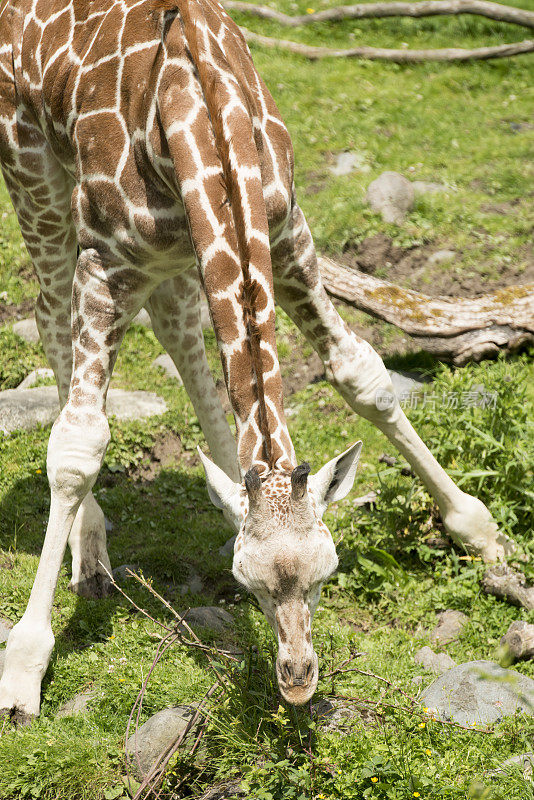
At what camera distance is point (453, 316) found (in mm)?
7098

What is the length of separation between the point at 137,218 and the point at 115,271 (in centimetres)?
32

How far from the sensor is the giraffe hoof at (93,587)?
5277 millimetres

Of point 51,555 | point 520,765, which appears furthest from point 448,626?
point 51,555

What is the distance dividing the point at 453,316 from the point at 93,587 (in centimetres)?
366

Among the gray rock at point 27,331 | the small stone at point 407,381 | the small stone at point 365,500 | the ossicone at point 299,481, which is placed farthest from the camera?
the gray rock at point 27,331

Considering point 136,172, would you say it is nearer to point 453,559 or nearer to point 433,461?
point 433,461

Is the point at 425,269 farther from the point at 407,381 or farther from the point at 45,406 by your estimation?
the point at 45,406

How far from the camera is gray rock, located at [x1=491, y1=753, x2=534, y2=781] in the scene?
363 cm

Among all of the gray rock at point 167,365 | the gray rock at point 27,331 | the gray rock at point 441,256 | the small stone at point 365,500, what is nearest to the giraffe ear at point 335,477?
the small stone at point 365,500

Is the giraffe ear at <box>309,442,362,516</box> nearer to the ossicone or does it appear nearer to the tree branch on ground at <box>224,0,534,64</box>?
the ossicone

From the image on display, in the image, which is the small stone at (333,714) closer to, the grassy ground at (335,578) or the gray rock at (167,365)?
the grassy ground at (335,578)

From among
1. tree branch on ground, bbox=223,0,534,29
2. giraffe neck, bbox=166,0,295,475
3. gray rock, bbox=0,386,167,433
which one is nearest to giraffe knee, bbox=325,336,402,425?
giraffe neck, bbox=166,0,295,475

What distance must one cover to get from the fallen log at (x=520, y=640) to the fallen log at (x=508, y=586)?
0.28m

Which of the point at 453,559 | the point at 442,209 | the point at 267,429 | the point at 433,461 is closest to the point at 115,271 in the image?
the point at 267,429
